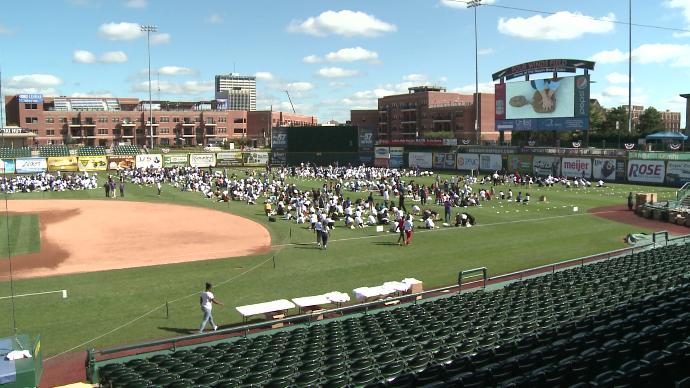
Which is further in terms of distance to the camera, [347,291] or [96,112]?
[96,112]

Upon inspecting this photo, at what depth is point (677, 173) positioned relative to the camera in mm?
52281

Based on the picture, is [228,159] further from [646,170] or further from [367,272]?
[367,272]

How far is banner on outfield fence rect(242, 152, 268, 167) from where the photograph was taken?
8694 cm

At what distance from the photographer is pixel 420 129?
122750mm

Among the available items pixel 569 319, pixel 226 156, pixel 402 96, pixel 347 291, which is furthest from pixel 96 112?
pixel 569 319

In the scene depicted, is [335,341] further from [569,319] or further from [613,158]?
[613,158]

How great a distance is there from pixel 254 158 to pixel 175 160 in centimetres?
1263

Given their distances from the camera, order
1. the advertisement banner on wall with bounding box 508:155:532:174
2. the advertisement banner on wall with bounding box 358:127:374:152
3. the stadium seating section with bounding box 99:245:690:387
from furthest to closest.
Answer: the advertisement banner on wall with bounding box 358:127:374:152 < the advertisement banner on wall with bounding box 508:155:532:174 < the stadium seating section with bounding box 99:245:690:387

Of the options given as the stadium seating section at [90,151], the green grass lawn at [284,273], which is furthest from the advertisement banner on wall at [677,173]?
the stadium seating section at [90,151]

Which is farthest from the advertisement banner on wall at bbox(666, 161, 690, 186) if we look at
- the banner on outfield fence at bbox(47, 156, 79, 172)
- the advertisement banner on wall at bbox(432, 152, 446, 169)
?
the banner on outfield fence at bbox(47, 156, 79, 172)

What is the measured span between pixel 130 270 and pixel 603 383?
69.1 feet

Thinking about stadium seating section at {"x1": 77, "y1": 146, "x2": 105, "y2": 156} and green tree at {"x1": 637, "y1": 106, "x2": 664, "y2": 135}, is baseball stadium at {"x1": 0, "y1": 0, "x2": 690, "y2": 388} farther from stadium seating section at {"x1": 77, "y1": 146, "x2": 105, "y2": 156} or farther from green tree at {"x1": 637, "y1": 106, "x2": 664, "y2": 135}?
green tree at {"x1": 637, "y1": 106, "x2": 664, "y2": 135}

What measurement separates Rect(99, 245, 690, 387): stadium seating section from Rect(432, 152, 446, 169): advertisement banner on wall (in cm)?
6287

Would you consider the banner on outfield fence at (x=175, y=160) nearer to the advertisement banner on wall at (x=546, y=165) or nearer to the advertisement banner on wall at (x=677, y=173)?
the advertisement banner on wall at (x=546, y=165)
